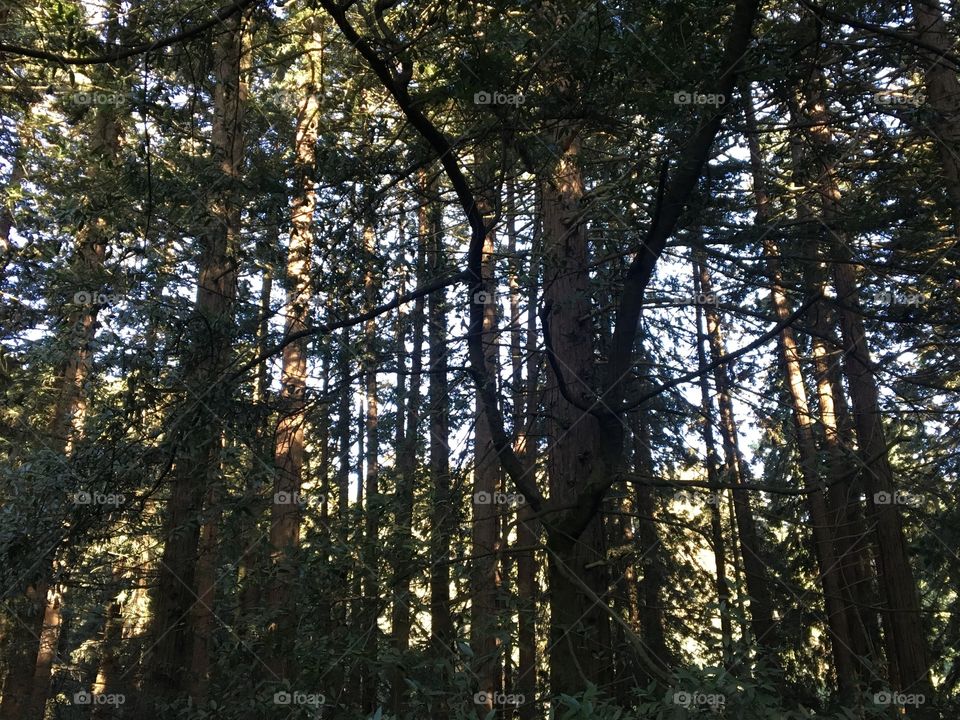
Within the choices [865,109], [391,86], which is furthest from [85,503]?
[865,109]

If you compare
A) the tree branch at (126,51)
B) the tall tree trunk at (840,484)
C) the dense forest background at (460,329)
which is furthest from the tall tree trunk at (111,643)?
the tall tree trunk at (840,484)

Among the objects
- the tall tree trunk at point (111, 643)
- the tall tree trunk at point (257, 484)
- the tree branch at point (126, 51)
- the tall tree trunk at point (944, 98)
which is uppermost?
the tall tree trunk at point (944, 98)

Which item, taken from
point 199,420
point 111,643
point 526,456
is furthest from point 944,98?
point 111,643

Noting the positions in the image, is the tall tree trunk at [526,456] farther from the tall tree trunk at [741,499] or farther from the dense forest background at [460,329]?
the tall tree trunk at [741,499]

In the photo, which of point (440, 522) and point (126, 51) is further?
point (440, 522)

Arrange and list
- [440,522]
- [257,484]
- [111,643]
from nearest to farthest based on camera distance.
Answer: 1. [440,522]
2. [257,484]
3. [111,643]

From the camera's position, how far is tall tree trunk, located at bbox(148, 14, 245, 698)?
238 inches

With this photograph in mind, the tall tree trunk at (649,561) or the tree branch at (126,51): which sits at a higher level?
the tree branch at (126,51)

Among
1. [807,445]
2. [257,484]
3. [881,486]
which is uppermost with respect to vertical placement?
[807,445]

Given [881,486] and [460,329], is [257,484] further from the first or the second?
[881,486]

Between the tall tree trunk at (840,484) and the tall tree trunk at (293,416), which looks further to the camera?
the tall tree trunk at (840,484)

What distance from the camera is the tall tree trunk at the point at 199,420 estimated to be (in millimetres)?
6039

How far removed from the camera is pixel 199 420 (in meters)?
5.93

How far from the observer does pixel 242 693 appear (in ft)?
18.0
